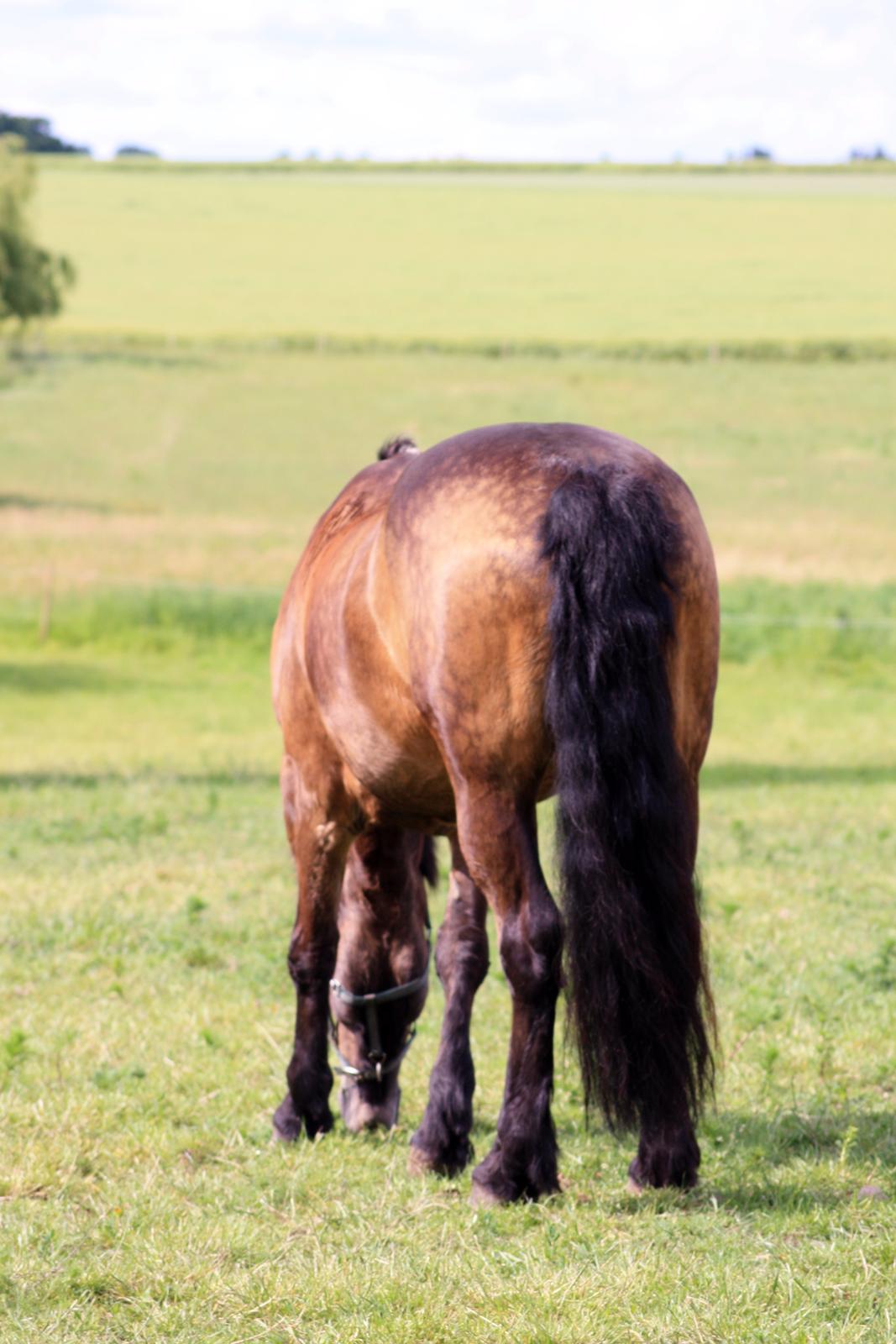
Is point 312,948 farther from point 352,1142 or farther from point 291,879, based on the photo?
point 291,879

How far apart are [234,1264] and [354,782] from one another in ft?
5.61

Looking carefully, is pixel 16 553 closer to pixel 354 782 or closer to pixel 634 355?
pixel 634 355

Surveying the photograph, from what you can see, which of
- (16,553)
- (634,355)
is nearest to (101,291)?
(634,355)

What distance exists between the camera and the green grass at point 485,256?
151 ft

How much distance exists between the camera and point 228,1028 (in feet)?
21.4

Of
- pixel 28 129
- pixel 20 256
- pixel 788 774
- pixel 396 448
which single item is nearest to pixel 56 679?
pixel 788 774

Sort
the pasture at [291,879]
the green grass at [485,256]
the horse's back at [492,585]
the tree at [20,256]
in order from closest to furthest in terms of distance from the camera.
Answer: the pasture at [291,879], the horse's back at [492,585], the tree at [20,256], the green grass at [485,256]

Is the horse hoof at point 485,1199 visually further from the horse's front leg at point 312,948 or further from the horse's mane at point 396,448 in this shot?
the horse's mane at point 396,448

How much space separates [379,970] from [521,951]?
4.89ft

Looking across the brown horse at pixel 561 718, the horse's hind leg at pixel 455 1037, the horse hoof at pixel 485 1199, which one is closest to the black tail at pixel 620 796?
the brown horse at pixel 561 718

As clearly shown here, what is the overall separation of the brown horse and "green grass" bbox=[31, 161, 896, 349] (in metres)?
40.3

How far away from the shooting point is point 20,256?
1566 inches

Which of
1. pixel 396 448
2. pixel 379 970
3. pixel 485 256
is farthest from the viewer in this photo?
pixel 485 256

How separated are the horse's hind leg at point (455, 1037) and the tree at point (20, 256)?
124 feet
